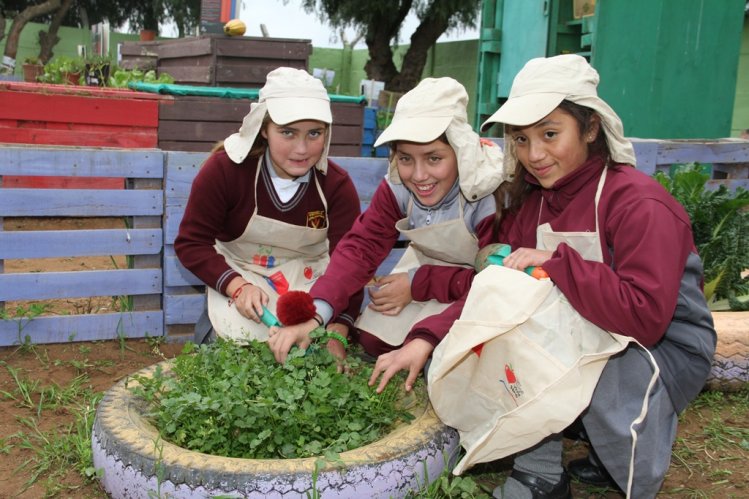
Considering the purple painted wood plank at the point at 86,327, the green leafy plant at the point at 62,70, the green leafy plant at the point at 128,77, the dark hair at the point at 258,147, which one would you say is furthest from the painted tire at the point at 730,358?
the green leafy plant at the point at 62,70

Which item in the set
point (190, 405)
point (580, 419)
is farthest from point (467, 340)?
point (190, 405)

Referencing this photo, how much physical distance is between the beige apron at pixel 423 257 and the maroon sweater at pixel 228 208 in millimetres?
121

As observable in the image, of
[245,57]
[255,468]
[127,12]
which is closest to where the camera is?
[255,468]

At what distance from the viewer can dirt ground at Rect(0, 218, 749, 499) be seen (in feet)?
8.20

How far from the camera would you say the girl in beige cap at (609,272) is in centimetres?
205

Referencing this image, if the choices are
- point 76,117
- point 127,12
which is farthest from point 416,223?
point 127,12

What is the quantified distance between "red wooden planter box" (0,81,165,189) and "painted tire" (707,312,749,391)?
4.42 m

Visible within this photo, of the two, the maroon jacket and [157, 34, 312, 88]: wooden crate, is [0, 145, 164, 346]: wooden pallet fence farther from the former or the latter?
[157, 34, 312, 88]: wooden crate

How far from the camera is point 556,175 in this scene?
2.38m

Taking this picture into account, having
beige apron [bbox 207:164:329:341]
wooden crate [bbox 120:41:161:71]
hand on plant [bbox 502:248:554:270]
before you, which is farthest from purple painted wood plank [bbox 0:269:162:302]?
wooden crate [bbox 120:41:161:71]

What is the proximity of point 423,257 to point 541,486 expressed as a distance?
49.0 inches

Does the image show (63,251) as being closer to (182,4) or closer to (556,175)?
(556,175)

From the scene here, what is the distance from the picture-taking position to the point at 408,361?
244 centimetres

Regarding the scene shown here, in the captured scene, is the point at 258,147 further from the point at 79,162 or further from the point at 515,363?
the point at 515,363
